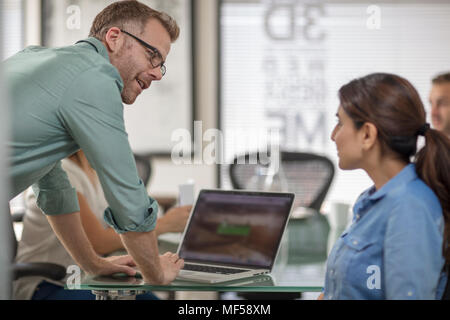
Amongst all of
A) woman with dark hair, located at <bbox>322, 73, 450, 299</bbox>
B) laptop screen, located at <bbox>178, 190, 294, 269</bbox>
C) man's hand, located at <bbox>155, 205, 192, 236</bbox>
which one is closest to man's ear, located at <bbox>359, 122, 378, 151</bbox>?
woman with dark hair, located at <bbox>322, 73, 450, 299</bbox>

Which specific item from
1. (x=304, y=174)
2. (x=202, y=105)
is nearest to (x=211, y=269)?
(x=304, y=174)

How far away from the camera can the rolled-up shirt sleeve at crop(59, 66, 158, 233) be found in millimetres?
1319

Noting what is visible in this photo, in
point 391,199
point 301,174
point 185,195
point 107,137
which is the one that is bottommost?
point 301,174

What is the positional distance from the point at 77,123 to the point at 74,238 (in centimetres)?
45

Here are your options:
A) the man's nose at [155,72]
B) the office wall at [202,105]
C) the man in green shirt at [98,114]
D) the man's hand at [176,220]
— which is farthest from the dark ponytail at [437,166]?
the office wall at [202,105]

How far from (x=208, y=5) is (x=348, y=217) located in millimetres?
2841

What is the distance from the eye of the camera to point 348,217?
2625mm

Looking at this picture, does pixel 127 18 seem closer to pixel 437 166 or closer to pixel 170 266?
pixel 170 266

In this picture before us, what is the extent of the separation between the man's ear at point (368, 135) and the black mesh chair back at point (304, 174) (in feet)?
7.17

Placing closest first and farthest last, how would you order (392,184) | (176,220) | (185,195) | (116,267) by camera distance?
(392,184) < (116,267) < (176,220) < (185,195)

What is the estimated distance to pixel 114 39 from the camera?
156cm

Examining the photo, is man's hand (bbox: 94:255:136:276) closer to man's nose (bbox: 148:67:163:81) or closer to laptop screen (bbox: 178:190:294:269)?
laptop screen (bbox: 178:190:294:269)
